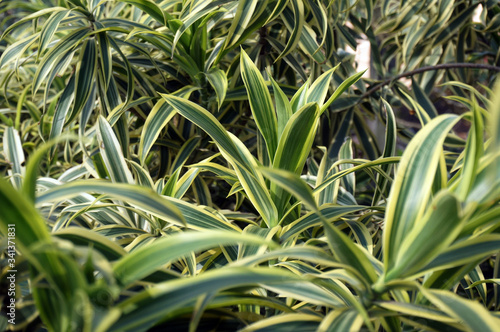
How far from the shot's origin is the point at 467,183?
1.38 feet

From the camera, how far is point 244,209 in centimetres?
123

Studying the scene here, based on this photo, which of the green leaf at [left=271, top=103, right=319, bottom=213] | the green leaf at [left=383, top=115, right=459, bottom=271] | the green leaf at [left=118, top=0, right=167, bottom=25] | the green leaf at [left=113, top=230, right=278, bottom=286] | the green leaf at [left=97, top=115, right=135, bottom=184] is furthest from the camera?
the green leaf at [left=118, top=0, right=167, bottom=25]

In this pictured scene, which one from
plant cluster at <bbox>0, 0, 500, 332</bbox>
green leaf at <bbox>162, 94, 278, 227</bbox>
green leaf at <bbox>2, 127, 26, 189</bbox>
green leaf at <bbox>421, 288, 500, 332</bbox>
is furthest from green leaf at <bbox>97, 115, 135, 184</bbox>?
green leaf at <bbox>421, 288, 500, 332</bbox>

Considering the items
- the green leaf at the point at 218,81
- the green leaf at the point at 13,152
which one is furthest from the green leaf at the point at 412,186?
the green leaf at the point at 13,152

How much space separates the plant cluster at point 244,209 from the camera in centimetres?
35

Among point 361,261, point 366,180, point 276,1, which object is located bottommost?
point 366,180

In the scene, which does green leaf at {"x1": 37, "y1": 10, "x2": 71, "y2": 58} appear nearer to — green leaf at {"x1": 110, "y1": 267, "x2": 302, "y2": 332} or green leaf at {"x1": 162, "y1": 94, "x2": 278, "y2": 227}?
green leaf at {"x1": 162, "y1": 94, "x2": 278, "y2": 227}

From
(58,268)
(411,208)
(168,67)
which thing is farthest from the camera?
(168,67)

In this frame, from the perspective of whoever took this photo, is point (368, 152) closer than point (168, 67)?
No

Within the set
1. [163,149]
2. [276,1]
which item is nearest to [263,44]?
[276,1]

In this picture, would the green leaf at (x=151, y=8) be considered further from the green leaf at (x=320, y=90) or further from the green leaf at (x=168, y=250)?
the green leaf at (x=168, y=250)

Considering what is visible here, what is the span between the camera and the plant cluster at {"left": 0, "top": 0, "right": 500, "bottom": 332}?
0.35 meters

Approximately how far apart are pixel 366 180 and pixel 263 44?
1.74 ft

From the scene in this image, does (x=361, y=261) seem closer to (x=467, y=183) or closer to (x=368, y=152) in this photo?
(x=467, y=183)
